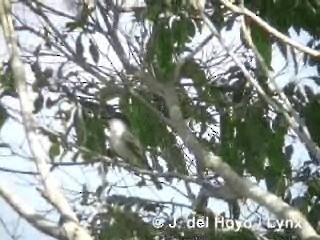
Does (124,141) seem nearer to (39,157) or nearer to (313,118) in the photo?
(313,118)

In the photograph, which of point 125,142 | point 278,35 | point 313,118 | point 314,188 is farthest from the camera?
point 125,142

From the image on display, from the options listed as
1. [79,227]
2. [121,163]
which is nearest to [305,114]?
[121,163]

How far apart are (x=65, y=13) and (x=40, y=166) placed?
2.71ft

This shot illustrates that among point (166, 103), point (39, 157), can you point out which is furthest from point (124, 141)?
point (39, 157)

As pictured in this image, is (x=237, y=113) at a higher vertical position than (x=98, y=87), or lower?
lower

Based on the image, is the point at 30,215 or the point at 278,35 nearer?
the point at 30,215

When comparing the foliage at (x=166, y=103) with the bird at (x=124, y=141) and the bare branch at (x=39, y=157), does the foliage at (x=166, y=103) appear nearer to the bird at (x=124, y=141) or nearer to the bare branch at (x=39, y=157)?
the bird at (x=124, y=141)

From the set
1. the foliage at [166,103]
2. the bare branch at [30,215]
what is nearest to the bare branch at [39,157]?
the bare branch at [30,215]

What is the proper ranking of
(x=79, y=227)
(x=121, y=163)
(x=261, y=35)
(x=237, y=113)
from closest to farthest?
(x=79, y=227)
(x=261, y=35)
(x=237, y=113)
(x=121, y=163)

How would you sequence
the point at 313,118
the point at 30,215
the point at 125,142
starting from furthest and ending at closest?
the point at 125,142 → the point at 313,118 → the point at 30,215

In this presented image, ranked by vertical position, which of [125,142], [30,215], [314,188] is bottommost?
[30,215]

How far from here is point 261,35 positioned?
1607 mm

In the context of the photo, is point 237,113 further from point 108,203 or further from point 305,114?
point 108,203

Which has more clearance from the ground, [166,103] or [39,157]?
[166,103]
